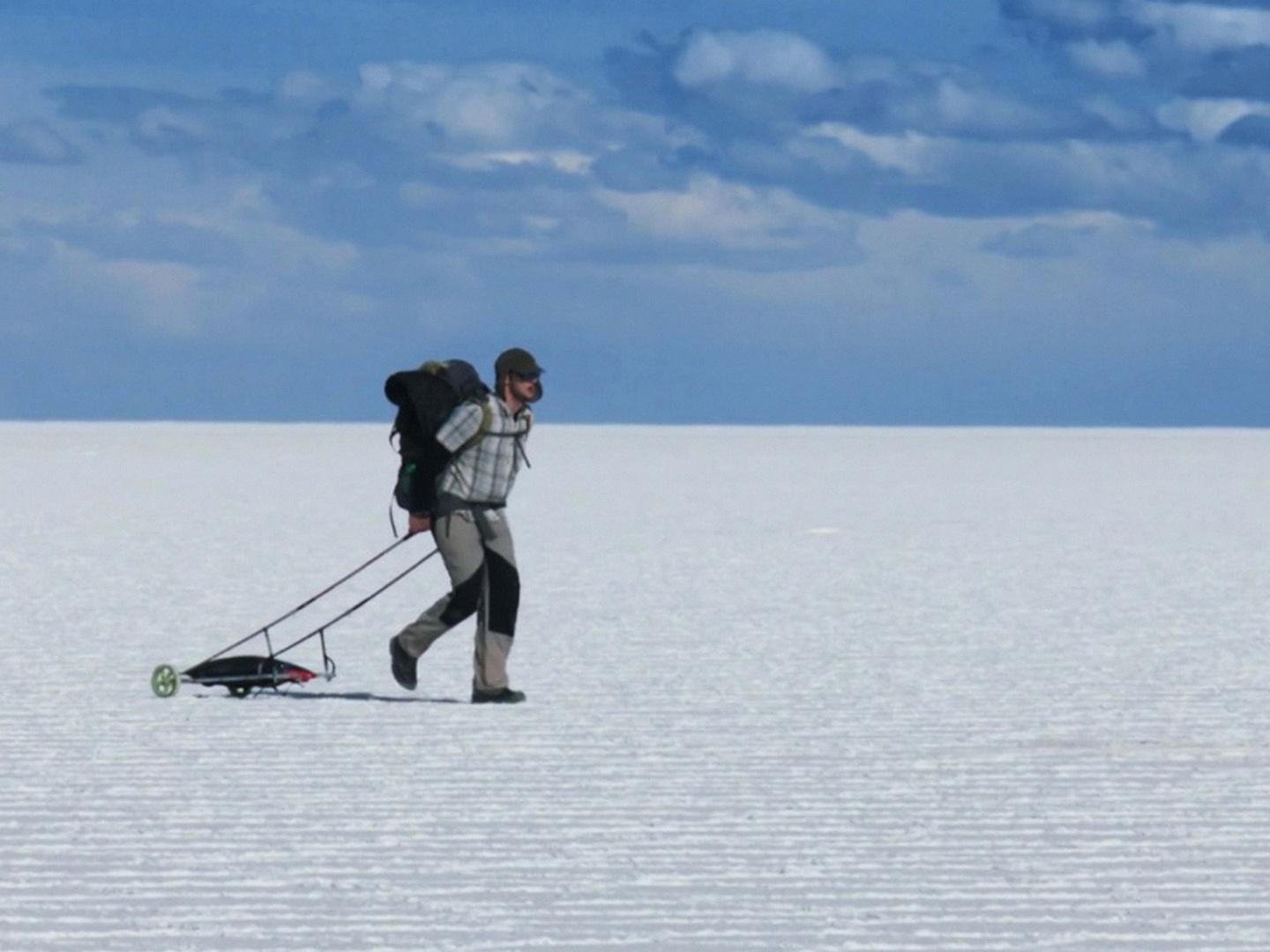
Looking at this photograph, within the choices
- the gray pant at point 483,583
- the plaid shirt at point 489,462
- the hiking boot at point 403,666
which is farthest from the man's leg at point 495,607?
the hiking boot at point 403,666

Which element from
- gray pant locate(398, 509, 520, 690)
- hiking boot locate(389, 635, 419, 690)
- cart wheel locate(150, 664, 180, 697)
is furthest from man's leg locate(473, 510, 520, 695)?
cart wheel locate(150, 664, 180, 697)

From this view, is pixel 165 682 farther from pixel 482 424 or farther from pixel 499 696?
pixel 482 424

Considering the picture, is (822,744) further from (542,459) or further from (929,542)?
(542,459)

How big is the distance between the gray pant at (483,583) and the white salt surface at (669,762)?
0.23 m

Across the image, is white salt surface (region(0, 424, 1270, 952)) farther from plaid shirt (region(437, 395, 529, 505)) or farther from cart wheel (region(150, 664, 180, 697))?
plaid shirt (region(437, 395, 529, 505))

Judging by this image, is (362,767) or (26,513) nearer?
(362,767)

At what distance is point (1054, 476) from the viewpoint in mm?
50500

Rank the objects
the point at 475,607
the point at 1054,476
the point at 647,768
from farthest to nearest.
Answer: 1. the point at 1054,476
2. the point at 475,607
3. the point at 647,768

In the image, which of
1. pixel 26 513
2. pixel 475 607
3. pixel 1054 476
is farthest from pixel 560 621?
pixel 1054 476

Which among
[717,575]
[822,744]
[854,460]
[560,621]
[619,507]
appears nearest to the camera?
[822,744]

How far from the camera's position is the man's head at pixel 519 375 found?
1104 cm

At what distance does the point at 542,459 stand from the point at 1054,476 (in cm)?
1962

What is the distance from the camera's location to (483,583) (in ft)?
36.7

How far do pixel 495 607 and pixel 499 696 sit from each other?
39cm
